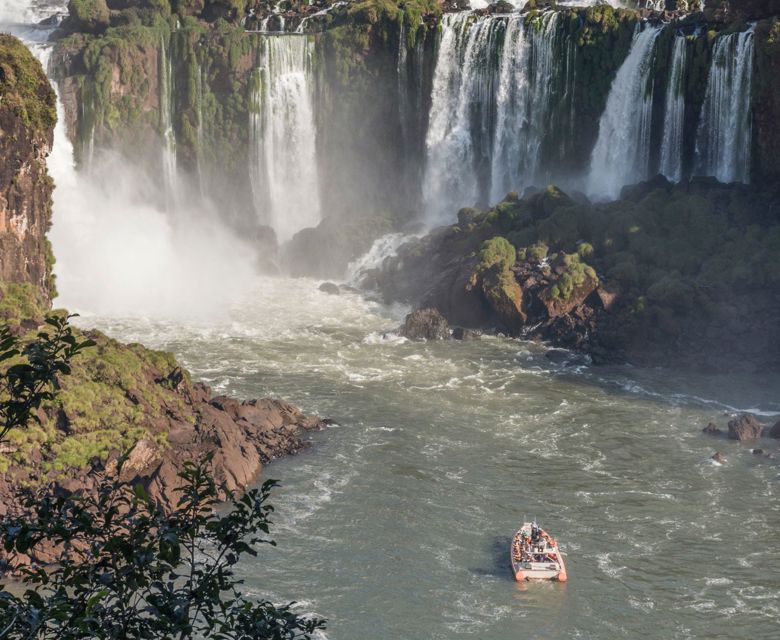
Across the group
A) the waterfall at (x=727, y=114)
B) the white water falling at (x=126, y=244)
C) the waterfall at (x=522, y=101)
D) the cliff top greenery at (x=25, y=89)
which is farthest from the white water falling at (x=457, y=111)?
the cliff top greenery at (x=25, y=89)

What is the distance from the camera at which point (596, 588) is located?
3366 cm

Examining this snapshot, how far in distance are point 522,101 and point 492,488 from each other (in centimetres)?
3581

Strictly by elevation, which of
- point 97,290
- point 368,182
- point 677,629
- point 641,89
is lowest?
point 677,629

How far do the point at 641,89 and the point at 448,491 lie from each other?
109 feet

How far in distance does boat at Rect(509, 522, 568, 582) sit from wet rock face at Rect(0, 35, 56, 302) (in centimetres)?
2318

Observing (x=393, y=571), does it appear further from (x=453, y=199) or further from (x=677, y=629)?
(x=453, y=199)

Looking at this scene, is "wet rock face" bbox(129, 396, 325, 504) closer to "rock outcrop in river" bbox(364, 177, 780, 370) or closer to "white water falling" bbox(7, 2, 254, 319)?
"rock outcrop in river" bbox(364, 177, 780, 370)

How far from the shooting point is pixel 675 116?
63781 millimetres

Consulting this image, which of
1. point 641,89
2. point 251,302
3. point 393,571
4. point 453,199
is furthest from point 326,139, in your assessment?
point 393,571

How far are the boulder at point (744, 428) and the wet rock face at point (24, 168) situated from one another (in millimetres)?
27731

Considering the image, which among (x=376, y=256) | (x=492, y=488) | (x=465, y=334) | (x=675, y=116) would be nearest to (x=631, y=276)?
(x=465, y=334)

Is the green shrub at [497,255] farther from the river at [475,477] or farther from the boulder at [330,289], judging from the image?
the boulder at [330,289]

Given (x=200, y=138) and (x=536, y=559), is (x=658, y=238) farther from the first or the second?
(x=200, y=138)

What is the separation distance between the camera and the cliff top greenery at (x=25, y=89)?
48719mm
